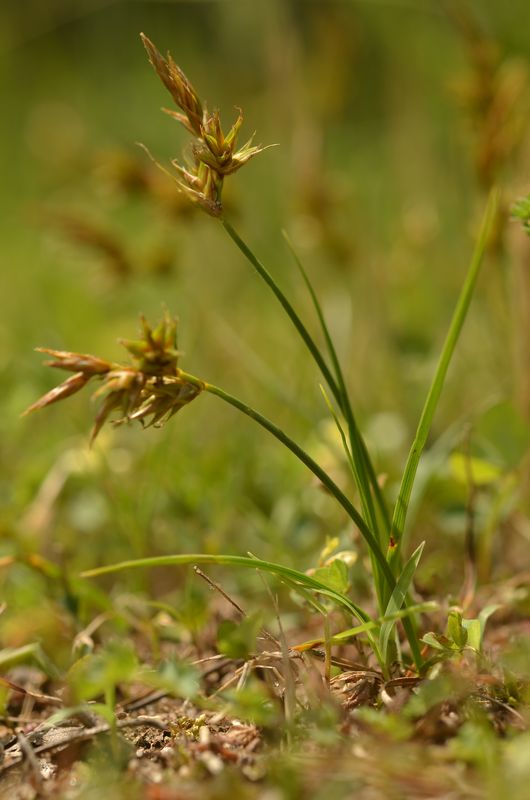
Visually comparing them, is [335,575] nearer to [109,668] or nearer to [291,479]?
[109,668]

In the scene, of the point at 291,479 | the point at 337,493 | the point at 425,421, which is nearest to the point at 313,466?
the point at 337,493

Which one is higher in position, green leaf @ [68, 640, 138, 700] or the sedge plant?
the sedge plant

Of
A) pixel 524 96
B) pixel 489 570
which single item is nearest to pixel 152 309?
pixel 524 96

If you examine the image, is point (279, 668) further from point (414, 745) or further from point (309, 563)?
point (309, 563)

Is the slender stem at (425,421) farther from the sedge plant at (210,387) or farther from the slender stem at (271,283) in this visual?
the slender stem at (271,283)

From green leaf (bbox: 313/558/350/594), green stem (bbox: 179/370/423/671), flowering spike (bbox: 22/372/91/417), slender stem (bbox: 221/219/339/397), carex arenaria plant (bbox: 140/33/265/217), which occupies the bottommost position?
green leaf (bbox: 313/558/350/594)

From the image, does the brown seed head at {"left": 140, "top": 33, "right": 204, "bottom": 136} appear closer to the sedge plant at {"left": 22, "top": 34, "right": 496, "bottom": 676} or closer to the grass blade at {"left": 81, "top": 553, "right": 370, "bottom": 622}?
the sedge plant at {"left": 22, "top": 34, "right": 496, "bottom": 676}

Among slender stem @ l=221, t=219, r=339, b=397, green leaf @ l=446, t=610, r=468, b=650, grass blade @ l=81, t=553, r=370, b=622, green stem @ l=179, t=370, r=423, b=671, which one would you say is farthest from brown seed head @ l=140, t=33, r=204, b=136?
green leaf @ l=446, t=610, r=468, b=650
